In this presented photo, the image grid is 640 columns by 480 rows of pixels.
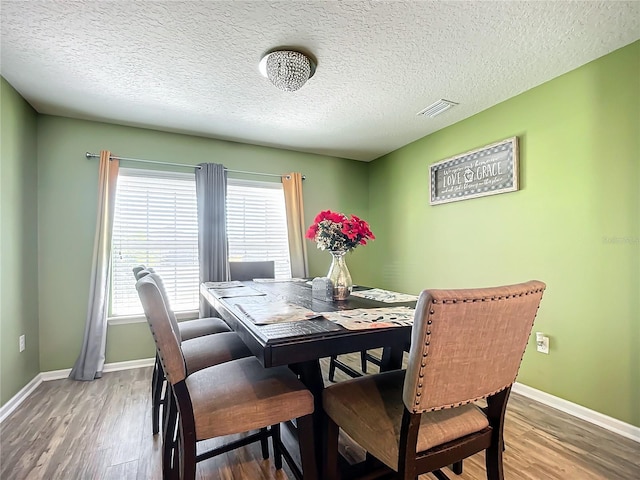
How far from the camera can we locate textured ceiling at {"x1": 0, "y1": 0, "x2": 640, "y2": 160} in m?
1.63

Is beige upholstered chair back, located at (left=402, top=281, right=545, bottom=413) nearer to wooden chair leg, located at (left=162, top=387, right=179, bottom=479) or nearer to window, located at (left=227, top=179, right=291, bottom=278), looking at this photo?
wooden chair leg, located at (left=162, top=387, right=179, bottom=479)

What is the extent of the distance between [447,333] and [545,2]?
178 cm

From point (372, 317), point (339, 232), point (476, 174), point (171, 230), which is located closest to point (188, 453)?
point (372, 317)

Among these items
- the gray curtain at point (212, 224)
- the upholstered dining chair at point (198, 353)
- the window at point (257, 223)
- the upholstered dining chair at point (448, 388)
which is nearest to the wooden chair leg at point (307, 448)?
the upholstered dining chair at point (448, 388)

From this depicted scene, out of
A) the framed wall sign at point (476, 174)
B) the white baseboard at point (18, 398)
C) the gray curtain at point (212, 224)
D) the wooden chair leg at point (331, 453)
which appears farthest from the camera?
the gray curtain at point (212, 224)

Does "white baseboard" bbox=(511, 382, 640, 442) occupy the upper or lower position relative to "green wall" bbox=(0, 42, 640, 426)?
lower

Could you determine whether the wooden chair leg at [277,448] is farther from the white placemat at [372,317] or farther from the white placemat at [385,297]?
the white placemat at [385,297]

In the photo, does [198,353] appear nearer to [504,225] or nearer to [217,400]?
[217,400]

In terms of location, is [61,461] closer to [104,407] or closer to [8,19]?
[104,407]

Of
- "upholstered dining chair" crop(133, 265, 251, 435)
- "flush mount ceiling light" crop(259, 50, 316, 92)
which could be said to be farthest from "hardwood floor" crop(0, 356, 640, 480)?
"flush mount ceiling light" crop(259, 50, 316, 92)

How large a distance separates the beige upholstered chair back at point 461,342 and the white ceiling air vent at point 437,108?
2090 millimetres

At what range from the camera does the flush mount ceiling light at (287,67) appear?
1.94m

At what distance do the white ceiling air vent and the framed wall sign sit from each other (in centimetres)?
47

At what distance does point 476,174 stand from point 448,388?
7.88 ft
